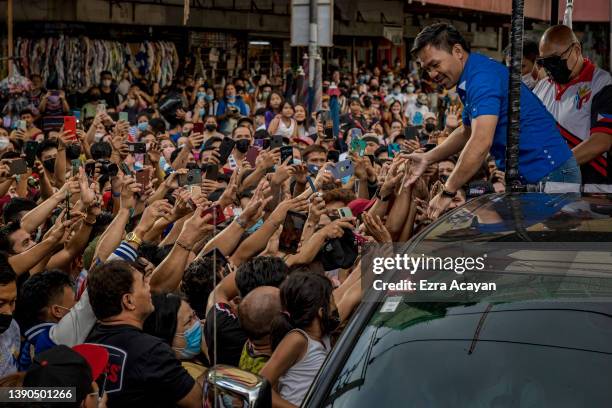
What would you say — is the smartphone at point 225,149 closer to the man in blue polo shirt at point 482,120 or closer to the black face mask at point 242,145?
the black face mask at point 242,145

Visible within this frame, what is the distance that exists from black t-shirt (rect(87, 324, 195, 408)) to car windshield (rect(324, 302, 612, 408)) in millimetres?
1104

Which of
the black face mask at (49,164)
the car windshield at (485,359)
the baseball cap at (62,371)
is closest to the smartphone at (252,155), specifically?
the black face mask at (49,164)

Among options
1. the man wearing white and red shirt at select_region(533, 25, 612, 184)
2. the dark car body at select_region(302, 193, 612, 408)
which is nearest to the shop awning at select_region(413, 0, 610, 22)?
the man wearing white and red shirt at select_region(533, 25, 612, 184)

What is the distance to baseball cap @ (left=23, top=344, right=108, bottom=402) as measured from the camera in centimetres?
346

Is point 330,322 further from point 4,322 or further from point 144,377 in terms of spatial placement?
point 4,322

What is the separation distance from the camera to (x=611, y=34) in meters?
6.72

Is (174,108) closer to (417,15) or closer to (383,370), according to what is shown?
(383,370)

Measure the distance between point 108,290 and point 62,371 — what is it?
918 mm

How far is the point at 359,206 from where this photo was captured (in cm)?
719

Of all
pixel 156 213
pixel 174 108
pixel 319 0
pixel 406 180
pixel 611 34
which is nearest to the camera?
pixel 406 180

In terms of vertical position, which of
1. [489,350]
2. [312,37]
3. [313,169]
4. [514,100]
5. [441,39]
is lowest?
[489,350]

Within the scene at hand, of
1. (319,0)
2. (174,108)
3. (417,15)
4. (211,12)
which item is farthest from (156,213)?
(417,15)

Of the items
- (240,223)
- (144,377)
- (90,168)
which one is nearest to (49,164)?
(90,168)

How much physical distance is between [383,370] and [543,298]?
515mm
